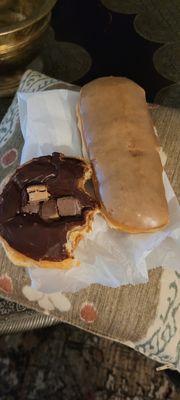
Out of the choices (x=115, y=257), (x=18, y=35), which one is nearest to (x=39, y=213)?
(x=115, y=257)

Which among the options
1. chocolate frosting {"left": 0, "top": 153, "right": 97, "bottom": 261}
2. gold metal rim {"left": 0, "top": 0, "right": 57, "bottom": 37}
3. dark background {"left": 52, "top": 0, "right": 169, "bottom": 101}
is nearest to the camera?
chocolate frosting {"left": 0, "top": 153, "right": 97, "bottom": 261}

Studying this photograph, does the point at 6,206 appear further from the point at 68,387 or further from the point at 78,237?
the point at 68,387

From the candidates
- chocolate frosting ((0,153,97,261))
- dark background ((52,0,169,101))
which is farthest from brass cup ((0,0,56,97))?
chocolate frosting ((0,153,97,261))

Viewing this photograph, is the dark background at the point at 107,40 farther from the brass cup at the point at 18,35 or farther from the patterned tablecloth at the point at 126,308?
the patterned tablecloth at the point at 126,308

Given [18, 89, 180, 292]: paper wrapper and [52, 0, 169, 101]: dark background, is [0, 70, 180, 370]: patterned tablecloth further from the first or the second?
[52, 0, 169, 101]: dark background

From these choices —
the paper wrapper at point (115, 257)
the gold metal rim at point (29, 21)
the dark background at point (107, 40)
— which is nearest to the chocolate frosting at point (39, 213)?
the paper wrapper at point (115, 257)

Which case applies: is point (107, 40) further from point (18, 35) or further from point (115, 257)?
point (115, 257)

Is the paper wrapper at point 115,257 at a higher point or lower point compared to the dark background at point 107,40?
higher
